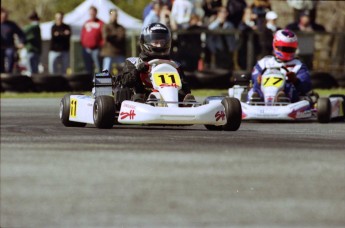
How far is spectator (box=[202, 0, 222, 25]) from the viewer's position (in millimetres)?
18891

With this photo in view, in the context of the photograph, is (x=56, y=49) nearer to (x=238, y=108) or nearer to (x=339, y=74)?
(x=339, y=74)

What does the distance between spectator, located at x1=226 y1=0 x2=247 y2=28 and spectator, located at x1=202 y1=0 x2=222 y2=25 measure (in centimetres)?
24

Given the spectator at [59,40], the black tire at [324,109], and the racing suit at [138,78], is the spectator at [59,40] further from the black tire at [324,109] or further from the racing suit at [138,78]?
the racing suit at [138,78]

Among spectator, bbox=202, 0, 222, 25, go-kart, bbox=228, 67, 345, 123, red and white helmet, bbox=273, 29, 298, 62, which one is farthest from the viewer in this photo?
spectator, bbox=202, 0, 222, 25

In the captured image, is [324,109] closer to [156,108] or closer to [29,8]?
[156,108]

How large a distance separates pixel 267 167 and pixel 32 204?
37.9 inches

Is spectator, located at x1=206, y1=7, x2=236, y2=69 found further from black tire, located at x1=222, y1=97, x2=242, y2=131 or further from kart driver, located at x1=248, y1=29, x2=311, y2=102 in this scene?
black tire, located at x1=222, y1=97, x2=242, y2=131

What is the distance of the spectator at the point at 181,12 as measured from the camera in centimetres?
1833

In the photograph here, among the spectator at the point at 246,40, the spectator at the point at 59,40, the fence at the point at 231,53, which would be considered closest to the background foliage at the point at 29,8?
the fence at the point at 231,53

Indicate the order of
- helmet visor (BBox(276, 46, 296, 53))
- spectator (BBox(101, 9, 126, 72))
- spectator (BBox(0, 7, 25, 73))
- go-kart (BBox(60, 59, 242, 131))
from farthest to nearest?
spectator (BBox(0, 7, 25, 73)) → spectator (BBox(101, 9, 126, 72)) → helmet visor (BBox(276, 46, 296, 53)) → go-kart (BBox(60, 59, 242, 131))

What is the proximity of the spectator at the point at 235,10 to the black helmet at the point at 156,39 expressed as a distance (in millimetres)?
11417

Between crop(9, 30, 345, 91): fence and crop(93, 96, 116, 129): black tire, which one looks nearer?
crop(93, 96, 116, 129): black tire

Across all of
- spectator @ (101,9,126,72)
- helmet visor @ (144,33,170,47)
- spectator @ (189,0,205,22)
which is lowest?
helmet visor @ (144,33,170,47)

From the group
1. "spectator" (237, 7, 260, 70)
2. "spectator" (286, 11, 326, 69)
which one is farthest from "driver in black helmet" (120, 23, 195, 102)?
"spectator" (286, 11, 326, 69)
